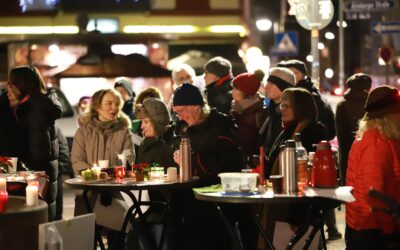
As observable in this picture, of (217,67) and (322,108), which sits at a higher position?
(217,67)

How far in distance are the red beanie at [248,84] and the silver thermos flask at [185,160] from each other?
2805 millimetres

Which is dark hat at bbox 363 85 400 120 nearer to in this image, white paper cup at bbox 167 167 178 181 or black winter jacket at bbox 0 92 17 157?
white paper cup at bbox 167 167 178 181

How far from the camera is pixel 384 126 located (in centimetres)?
673

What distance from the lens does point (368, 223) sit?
6645mm

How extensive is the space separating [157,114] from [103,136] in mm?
1089

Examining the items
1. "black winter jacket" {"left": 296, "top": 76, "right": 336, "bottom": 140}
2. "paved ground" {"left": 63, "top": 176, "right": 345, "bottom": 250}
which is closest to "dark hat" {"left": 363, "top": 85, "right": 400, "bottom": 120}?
"paved ground" {"left": 63, "top": 176, "right": 345, "bottom": 250}

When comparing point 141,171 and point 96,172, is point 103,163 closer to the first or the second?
point 96,172

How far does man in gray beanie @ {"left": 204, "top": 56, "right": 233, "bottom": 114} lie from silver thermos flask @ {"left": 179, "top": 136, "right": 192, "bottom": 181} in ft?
11.4

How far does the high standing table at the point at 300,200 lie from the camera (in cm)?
693

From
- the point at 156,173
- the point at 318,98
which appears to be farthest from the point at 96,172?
the point at 318,98

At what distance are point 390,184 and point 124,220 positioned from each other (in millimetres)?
3094

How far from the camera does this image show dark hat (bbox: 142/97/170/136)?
9.22 meters

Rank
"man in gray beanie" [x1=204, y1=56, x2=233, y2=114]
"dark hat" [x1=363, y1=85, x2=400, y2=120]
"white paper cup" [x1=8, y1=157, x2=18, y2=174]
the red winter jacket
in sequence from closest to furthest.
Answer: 1. the red winter jacket
2. "dark hat" [x1=363, y1=85, x2=400, y2=120]
3. "white paper cup" [x1=8, y1=157, x2=18, y2=174]
4. "man in gray beanie" [x1=204, y1=56, x2=233, y2=114]

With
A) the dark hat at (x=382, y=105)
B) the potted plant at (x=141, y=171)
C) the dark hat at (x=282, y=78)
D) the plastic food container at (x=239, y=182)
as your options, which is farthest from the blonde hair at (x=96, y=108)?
the dark hat at (x=382, y=105)
